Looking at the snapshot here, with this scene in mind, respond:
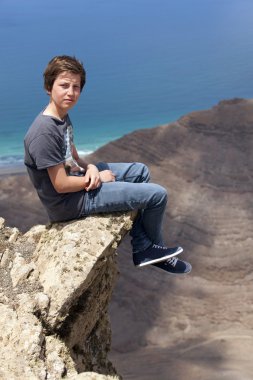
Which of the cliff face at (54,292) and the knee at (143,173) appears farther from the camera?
the knee at (143,173)

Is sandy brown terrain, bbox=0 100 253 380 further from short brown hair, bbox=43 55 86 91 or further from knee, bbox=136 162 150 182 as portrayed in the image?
short brown hair, bbox=43 55 86 91

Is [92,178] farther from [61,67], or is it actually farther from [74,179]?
[61,67]

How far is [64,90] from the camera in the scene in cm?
402

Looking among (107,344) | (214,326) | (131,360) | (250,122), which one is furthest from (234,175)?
(107,344)

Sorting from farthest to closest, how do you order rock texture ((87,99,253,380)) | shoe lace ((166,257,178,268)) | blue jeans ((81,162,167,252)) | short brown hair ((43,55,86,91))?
rock texture ((87,99,253,380)) < shoe lace ((166,257,178,268)) < blue jeans ((81,162,167,252)) < short brown hair ((43,55,86,91))

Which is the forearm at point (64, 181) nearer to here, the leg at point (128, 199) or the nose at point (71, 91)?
the leg at point (128, 199)

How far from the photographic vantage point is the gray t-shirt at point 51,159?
3.90m

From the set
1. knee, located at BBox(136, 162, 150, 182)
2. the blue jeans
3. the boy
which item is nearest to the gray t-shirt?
the boy

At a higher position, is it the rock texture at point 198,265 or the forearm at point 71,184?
the forearm at point 71,184

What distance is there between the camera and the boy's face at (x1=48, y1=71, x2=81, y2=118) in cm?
401

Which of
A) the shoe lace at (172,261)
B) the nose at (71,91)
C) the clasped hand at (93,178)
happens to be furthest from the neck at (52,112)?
the shoe lace at (172,261)

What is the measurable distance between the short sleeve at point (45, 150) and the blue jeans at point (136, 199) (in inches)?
16.1

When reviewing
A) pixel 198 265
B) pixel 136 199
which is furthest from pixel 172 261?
pixel 198 265

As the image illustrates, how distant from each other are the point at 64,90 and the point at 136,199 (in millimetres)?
858
